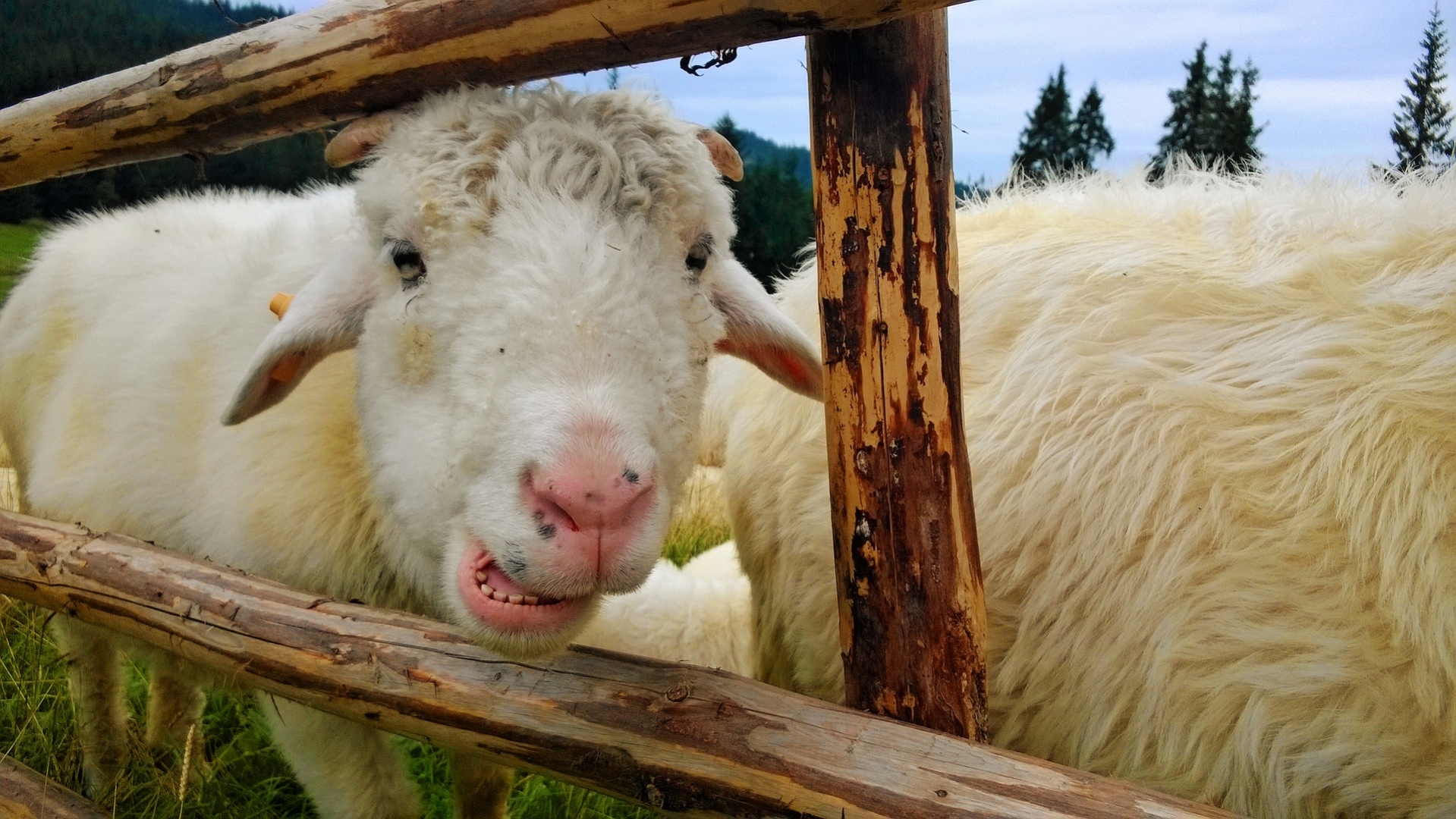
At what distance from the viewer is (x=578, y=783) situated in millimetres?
1609

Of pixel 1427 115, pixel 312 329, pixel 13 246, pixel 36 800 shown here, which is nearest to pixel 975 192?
pixel 1427 115

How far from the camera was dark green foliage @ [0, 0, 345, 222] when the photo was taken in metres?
4.97

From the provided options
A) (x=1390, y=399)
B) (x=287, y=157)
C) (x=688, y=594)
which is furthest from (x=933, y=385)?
(x=287, y=157)

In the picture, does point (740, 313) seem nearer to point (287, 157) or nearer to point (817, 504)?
point (817, 504)

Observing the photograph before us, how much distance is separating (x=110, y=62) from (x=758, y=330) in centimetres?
533

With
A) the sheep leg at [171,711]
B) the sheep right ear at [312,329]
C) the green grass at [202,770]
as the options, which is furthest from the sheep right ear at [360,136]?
the sheep leg at [171,711]

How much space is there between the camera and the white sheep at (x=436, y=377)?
54.3 inches

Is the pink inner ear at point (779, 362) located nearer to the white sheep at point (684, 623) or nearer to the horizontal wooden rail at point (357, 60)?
the horizontal wooden rail at point (357, 60)

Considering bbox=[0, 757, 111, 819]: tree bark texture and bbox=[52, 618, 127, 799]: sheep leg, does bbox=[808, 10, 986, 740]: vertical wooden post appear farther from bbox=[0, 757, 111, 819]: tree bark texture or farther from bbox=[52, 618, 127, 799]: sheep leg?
bbox=[52, 618, 127, 799]: sheep leg

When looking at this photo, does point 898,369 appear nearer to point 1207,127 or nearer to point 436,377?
point 436,377

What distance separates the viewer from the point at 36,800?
86.8 inches

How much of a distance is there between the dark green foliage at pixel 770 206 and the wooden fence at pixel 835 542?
15.2 ft

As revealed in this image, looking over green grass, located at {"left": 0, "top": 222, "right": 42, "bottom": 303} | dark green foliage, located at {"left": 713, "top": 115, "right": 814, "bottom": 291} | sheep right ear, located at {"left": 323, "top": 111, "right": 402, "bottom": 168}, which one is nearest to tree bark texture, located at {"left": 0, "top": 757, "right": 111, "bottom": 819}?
sheep right ear, located at {"left": 323, "top": 111, "right": 402, "bottom": 168}

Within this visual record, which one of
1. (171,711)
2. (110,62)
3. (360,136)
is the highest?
(110,62)
